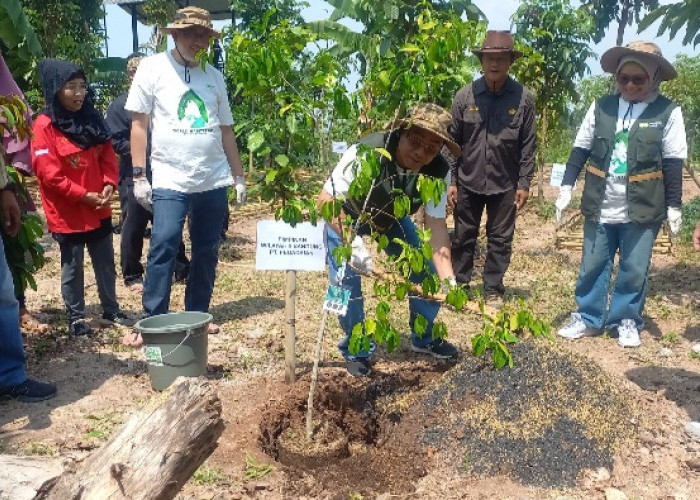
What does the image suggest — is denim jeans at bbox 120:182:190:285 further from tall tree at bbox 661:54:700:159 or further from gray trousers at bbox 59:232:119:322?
tall tree at bbox 661:54:700:159

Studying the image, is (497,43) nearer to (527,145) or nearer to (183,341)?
(527,145)

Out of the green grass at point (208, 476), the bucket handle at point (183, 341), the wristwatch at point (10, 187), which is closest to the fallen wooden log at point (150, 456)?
the green grass at point (208, 476)

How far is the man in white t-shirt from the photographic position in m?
3.83

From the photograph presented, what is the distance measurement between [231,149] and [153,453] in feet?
8.82

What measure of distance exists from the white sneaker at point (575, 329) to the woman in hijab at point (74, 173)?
9.93ft

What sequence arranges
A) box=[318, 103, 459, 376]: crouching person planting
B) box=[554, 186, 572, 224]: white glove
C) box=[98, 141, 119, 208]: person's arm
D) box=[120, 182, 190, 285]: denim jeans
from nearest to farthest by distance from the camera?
box=[318, 103, 459, 376]: crouching person planting, box=[98, 141, 119, 208]: person's arm, box=[554, 186, 572, 224]: white glove, box=[120, 182, 190, 285]: denim jeans

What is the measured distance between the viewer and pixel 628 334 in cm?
446

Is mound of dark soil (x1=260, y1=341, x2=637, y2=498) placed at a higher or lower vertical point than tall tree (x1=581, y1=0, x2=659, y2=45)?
lower

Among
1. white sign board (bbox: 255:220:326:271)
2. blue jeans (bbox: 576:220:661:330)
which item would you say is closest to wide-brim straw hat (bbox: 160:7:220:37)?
white sign board (bbox: 255:220:326:271)

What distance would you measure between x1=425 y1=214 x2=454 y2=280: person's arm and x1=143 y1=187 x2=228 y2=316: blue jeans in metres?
1.36

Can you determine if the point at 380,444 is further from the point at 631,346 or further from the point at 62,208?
the point at 62,208

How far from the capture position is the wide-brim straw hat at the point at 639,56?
3990mm

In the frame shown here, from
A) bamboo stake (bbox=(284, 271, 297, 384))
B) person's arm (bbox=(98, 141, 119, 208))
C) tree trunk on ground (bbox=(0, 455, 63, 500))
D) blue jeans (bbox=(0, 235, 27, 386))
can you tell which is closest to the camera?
tree trunk on ground (bbox=(0, 455, 63, 500))

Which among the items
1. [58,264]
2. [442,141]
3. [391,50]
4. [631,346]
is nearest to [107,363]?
[442,141]
